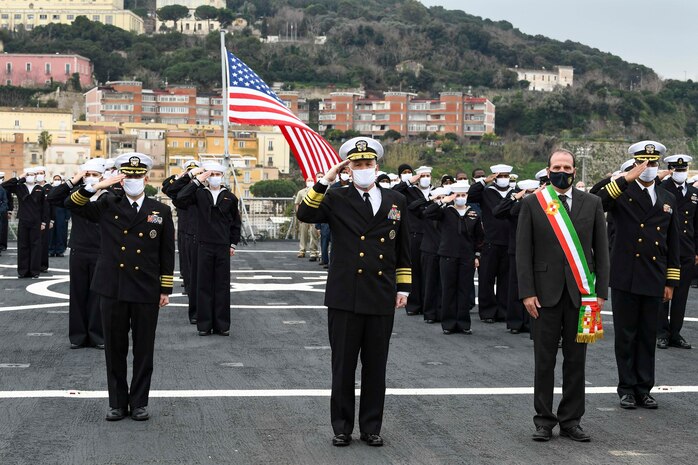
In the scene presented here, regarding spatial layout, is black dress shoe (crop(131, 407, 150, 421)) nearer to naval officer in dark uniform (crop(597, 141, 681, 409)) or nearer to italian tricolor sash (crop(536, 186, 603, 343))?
italian tricolor sash (crop(536, 186, 603, 343))

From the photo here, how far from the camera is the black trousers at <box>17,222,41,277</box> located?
790 inches

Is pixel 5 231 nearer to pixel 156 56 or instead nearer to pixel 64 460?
pixel 64 460

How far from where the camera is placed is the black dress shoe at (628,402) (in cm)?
936

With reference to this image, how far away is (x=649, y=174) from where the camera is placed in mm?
9766

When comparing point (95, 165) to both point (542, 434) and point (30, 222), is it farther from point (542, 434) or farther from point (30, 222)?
point (30, 222)

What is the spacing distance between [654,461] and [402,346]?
5.30 m

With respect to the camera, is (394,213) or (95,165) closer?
(394,213)

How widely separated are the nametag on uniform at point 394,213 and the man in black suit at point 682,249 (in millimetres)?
4765

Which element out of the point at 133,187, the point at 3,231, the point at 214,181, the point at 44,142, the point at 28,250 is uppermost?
the point at 133,187

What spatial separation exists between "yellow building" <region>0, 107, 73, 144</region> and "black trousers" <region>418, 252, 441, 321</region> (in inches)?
5090

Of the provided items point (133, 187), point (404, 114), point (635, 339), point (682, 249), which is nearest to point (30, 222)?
point (682, 249)

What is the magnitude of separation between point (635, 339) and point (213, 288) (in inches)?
222

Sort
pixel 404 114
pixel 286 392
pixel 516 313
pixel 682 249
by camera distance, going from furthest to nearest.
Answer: pixel 404 114, pixel 516 313, pixel 682 249, pixel 286 392

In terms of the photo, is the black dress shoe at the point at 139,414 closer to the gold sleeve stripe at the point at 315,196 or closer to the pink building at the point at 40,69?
the gold sleeve stripe at the point at 315,196
